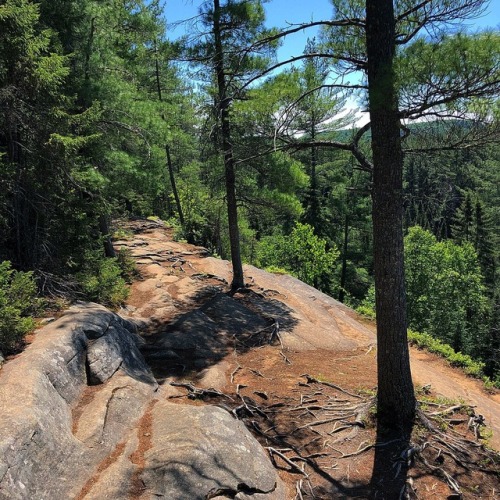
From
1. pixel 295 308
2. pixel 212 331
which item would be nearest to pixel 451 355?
pixel 295 308

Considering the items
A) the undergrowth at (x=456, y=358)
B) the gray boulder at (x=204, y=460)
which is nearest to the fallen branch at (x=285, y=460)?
the gray boulder at (x=204, y=460)

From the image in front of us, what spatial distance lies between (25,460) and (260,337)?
657cm

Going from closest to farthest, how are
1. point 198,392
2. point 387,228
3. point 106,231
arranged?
point 387,228, point 198,392, point 106,231

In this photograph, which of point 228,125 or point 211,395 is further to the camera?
point 228,125

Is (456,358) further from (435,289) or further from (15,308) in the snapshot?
(435,289)

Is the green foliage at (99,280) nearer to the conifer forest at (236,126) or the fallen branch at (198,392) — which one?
the conifer forest at (236,126)

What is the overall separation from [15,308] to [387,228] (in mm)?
5060

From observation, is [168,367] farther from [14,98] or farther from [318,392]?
[14,98]

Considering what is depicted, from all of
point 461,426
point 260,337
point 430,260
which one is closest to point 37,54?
point 260,337

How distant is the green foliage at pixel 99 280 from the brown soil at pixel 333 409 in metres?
1.02

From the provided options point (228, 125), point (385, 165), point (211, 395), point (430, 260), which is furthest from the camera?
point (430, 260)

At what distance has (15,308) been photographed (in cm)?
538

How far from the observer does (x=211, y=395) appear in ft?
21.2

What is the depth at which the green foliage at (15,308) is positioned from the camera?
491cm
